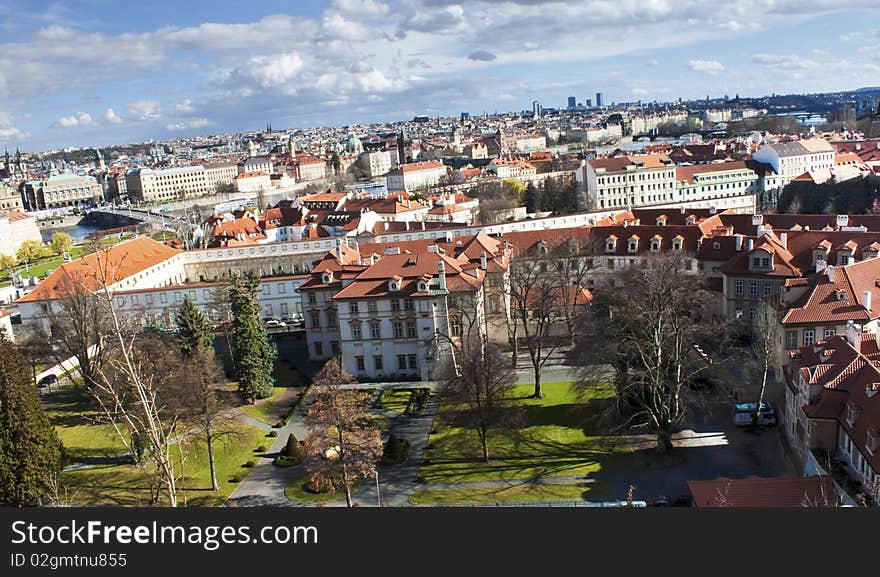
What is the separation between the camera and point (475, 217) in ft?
284

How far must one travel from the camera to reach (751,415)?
2958 cm

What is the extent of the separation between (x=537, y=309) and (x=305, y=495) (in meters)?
17.8

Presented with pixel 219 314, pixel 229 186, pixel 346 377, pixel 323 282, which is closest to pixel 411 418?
pixel 346 377

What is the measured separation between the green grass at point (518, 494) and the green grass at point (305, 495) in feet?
9.91

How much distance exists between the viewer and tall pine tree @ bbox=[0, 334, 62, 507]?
956 inches

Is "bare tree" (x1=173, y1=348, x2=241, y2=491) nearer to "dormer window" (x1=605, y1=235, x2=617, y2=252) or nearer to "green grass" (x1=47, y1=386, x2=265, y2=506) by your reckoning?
"green grass" (x1=47, y1=386, x2=265, y2=506)

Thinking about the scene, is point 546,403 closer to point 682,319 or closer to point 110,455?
point 682,319

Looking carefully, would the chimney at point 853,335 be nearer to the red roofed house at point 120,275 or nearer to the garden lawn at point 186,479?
the garden lawn at point 186,479

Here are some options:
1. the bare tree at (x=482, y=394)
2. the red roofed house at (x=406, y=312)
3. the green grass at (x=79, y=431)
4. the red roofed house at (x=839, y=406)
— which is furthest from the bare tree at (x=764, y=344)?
the green grass at (x=79, y=431)

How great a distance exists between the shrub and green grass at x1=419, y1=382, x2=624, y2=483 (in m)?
0.98

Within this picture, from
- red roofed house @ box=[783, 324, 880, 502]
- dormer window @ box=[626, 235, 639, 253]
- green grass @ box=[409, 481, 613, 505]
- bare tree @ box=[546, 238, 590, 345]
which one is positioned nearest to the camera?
red roofed house @ box=[783, 324, 880, 502]

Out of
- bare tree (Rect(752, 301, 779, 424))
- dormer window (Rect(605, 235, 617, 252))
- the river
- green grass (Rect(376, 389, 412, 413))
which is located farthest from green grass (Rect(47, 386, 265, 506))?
the river

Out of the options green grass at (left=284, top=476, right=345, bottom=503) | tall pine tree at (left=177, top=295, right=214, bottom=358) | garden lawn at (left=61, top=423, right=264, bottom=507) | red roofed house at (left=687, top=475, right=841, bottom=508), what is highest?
tall pine tree at (left=177, top=295, right=214, bottom=358)

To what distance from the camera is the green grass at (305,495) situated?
26.7m
